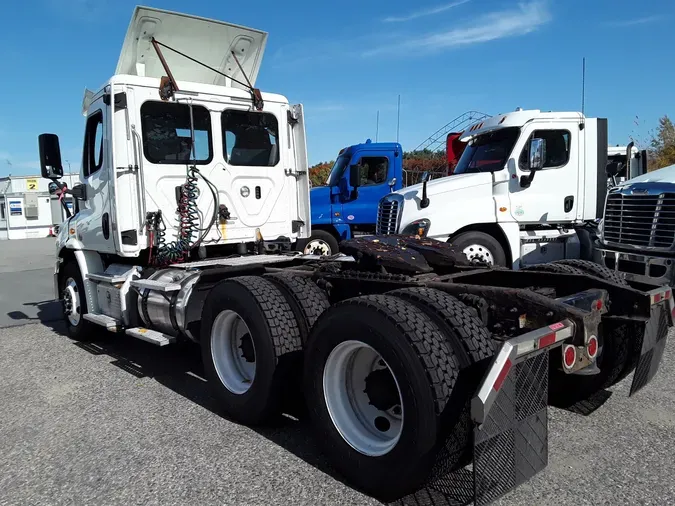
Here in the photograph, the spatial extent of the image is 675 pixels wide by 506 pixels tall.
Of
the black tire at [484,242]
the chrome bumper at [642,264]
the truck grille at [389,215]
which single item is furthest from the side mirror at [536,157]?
the truck grille at [389,215]

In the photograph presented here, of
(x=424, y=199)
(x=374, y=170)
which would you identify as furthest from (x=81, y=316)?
(x=374, y=170)

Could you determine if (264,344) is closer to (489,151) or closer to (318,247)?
(489,151)

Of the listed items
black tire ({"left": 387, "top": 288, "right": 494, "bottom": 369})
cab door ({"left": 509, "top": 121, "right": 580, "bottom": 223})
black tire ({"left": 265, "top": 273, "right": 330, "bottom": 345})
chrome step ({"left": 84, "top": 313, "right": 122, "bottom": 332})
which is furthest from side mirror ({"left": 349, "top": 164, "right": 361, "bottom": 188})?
black tire ({"left": 387, "top": 288, "right": 494, "bottom": 369})

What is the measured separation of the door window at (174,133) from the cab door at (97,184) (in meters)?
0.40

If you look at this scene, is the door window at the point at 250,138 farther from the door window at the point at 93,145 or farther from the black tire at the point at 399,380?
the black tire at the point at 399,380

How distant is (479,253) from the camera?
27.9ft

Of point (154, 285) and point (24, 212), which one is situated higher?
point (24, 212)

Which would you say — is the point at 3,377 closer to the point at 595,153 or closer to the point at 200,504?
the point at 200,504

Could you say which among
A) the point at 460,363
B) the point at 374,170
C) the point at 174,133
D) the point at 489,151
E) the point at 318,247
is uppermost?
the point at 174,133

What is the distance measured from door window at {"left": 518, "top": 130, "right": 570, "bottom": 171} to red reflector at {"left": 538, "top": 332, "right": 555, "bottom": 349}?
6.52m

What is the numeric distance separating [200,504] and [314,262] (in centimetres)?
290

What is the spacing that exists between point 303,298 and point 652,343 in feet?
7.43

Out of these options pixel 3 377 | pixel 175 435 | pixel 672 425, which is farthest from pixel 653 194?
pixel 3 377

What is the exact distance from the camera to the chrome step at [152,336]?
204 inches
